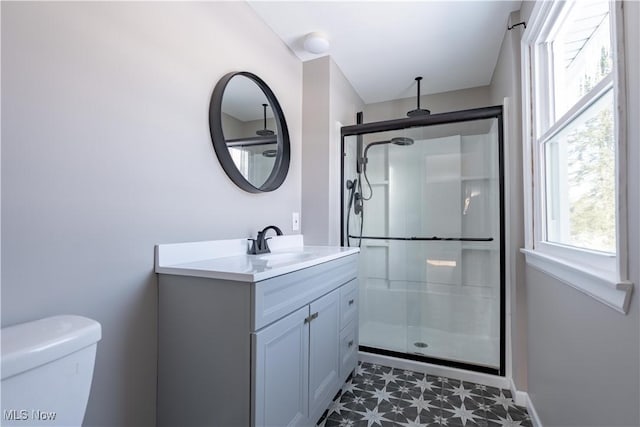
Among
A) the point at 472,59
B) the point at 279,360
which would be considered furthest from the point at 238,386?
the point at 472,59

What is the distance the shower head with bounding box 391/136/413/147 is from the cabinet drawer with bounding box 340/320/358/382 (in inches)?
58.9

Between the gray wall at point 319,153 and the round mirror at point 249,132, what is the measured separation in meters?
0.27

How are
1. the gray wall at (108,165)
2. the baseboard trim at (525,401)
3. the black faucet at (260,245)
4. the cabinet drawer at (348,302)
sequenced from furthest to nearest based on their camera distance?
the cabinet drawer at (348,302)
the black faucet at (260,245)
the baseboard trim at (525,401)
the gray wall at (108,165)

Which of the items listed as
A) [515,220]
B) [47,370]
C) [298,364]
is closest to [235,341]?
[298,364]

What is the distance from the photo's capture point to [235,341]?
107 centimetres

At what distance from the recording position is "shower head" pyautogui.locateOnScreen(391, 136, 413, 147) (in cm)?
249

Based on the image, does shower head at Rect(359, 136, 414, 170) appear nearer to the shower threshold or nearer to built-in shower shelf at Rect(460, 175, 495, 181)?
built-in shower shelf at Rect(460, 175, 495, 181)

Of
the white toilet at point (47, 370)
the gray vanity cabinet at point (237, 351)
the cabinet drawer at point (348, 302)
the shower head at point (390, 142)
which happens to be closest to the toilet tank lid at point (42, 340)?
the white toilet at point (47, 370)

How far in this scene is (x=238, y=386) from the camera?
1.06 meters

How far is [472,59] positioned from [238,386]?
8.92ft

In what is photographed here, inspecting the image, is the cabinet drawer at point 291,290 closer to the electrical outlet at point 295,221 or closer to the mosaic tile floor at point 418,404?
the electrical outlet at point 295,221

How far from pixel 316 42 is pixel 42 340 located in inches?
83.0

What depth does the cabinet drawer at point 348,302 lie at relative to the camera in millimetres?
1805

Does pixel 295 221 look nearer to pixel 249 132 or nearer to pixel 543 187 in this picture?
pixel 249 132
